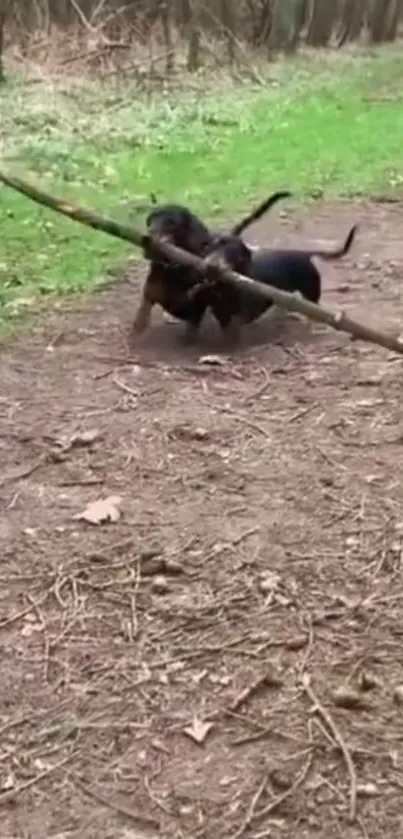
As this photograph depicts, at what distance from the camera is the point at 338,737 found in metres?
3.39

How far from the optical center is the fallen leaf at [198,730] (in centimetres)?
341

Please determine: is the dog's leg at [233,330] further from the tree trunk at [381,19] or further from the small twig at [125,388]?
the tree trunk at [381,19]

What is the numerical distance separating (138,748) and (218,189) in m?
6.50

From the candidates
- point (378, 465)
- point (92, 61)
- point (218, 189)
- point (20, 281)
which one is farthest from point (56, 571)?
point (92, 61)

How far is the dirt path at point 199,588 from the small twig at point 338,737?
0.05ft

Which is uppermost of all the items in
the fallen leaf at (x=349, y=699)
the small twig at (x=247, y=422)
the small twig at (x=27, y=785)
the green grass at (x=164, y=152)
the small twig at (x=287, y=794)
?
the small twig at (x=287, y=794)

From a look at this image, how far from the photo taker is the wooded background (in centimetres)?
1398

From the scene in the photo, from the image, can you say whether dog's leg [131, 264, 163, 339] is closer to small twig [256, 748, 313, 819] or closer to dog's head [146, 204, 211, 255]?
dog's head [146, 204, 211, 255]

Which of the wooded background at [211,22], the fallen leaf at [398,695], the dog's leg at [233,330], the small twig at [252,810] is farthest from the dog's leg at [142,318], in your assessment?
the wooded background at [211,22]

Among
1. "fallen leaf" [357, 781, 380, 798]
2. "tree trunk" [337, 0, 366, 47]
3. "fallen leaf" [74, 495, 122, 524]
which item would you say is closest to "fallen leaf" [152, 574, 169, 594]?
"fallen leaf" [74, 495, 122, 524]

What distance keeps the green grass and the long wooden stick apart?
3137mm

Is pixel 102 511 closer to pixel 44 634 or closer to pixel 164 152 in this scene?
pixel 44 634

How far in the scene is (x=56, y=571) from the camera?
423 cm

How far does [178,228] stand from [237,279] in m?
2.61
